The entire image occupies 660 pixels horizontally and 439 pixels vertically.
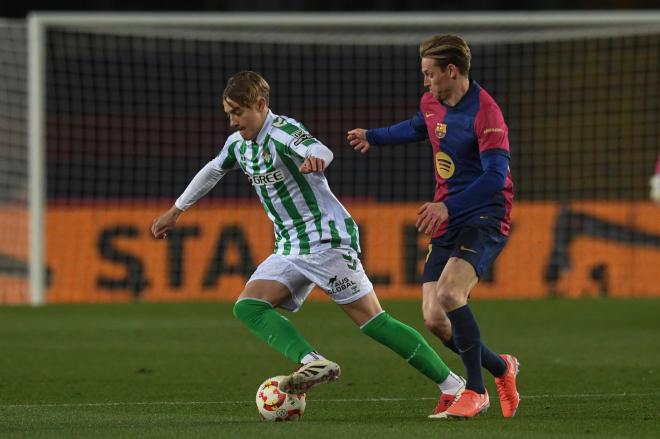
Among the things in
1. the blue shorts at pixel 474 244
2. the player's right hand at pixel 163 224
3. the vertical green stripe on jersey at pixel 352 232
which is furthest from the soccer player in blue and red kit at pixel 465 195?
the player's right hand at pixel 163 224

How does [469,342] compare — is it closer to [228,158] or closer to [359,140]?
[359,140]

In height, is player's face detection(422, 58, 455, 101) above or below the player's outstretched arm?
above

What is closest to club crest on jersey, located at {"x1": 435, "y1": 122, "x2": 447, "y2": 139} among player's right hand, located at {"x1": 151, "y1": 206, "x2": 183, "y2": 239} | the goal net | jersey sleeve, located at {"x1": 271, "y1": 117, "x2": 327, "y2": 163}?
jersey sleeve, located at {"x1": 271, "y1": 117, "x2": 327, "y2": 163}

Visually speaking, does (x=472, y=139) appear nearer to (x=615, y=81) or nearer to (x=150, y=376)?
(x=150, y=376)

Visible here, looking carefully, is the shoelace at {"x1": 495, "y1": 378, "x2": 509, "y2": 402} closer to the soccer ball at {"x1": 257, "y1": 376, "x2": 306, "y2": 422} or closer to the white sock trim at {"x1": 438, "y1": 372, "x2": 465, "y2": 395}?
the white sock trim at {"x1": 438, "y1": 372, "x2": 465, "y2": 395}

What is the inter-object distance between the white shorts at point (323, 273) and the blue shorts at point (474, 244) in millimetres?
409

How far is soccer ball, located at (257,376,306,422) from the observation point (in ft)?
21.0

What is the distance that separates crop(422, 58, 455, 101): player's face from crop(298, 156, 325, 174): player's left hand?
65 cm

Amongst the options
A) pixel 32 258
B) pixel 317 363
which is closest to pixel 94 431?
pixel 317 363

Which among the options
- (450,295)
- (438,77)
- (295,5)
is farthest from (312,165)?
(295,5)

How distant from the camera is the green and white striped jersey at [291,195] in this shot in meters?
6.69

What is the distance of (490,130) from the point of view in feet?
20.7

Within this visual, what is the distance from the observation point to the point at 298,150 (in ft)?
21.4

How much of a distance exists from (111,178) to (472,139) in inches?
641
